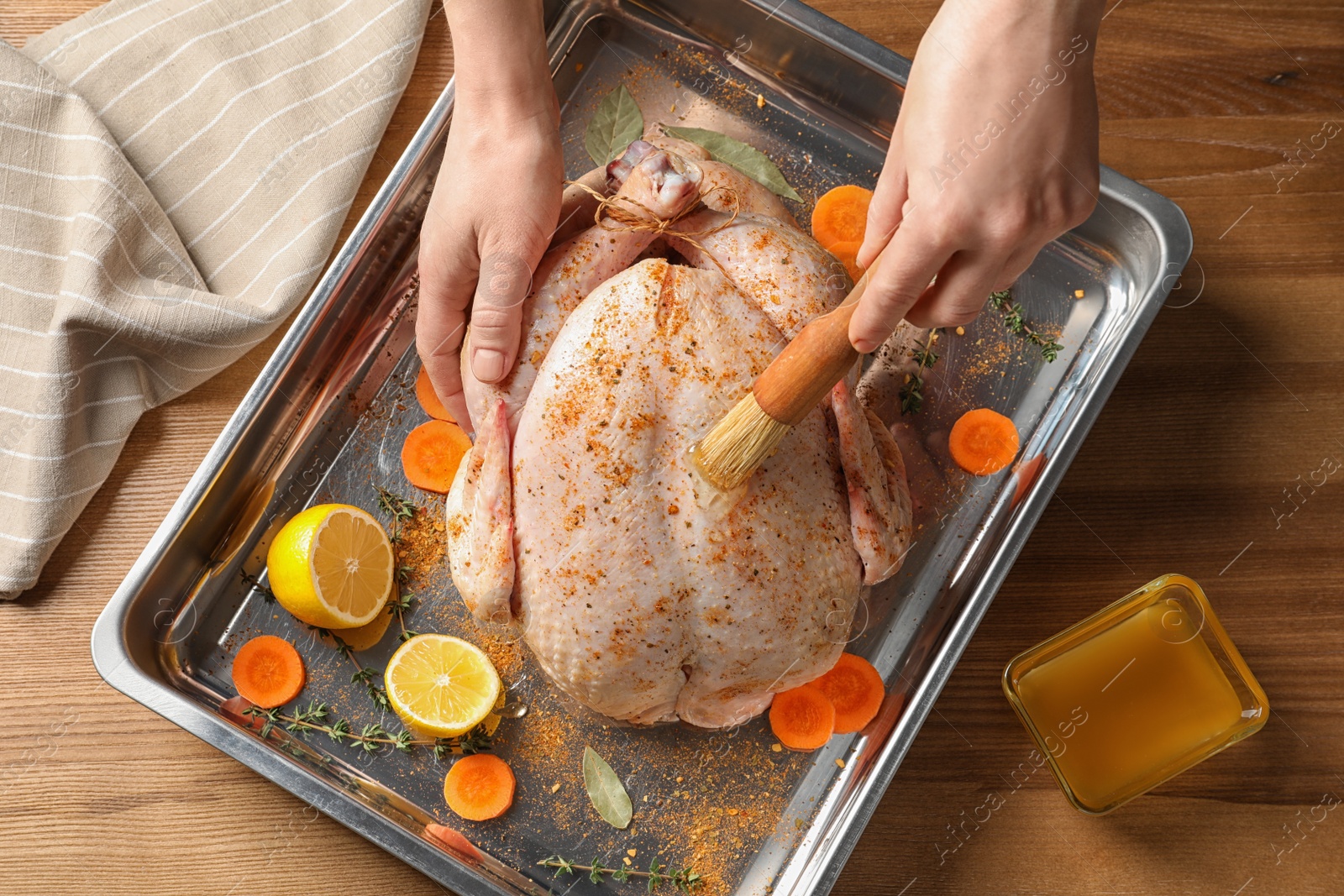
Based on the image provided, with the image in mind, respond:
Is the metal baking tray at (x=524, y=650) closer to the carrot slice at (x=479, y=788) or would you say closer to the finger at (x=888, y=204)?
the carrot slice at (x=479, y=788)

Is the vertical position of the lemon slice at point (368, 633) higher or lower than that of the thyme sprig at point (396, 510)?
lower

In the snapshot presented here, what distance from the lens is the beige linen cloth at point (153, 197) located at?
2.23 m

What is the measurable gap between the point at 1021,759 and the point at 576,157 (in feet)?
6.37

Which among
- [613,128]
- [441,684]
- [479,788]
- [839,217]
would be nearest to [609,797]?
[479,788]

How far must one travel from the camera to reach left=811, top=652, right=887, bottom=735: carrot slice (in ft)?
7.28

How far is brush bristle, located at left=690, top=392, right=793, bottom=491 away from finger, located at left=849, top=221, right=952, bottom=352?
0.74 feet

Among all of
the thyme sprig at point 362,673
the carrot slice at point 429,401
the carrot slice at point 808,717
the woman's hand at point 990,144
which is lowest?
the carrot slice at point 808,717

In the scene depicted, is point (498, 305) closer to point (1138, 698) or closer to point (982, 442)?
point (982, 442)

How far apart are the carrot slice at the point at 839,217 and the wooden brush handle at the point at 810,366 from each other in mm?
822

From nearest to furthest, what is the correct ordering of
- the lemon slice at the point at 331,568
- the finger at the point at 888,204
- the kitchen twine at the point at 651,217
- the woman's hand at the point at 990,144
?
the woman's hand at the point at 990,144
the finger at the point at 888,204
the kitchen twine at the point at 651,217
the lemon slice at the point at 331,568

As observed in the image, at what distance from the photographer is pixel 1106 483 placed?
237 centimetres

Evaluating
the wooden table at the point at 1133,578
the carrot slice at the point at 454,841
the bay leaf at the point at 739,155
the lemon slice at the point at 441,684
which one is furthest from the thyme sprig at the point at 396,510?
the bay leaf at the point at 739,155

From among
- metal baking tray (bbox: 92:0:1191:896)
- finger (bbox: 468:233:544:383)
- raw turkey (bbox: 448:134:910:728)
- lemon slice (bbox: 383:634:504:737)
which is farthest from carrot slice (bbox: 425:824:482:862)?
finger (bbox: 468:233:544:383)

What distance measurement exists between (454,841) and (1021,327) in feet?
6.31
